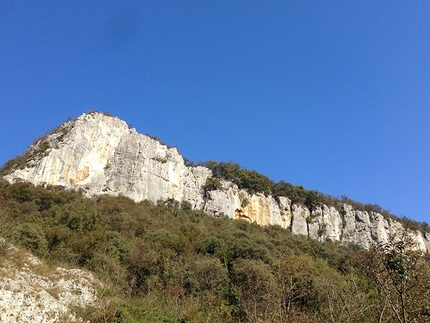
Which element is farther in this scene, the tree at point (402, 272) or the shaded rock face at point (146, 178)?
the shaded rock face at point (146, 178)

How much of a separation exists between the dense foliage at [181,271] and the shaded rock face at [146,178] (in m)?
9.66

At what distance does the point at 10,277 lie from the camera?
1184cm

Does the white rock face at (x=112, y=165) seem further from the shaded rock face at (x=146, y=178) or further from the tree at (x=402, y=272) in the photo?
the tree at (x=402, y=272)

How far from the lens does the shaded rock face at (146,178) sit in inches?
1786

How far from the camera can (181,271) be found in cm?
2273

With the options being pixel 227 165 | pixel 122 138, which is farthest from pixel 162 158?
pixel 227 165

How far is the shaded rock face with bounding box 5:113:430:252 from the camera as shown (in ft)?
149

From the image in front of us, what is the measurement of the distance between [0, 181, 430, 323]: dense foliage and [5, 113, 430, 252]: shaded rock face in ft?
31.7

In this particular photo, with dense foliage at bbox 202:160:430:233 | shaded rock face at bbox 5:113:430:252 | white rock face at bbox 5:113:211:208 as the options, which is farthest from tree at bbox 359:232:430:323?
dense foliage at bbox 202:160:430:233

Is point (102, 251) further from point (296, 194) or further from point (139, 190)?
point (296, 194)

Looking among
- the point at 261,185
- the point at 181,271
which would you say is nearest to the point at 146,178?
the point at 261,185

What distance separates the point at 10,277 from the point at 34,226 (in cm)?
1122

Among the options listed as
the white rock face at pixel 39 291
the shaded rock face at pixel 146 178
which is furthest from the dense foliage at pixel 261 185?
the white rock face at pixel 39 291

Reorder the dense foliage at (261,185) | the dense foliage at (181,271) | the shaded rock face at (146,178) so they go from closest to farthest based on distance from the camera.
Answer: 1. the dense foliage at (181,271)
2. the shaded rock face at (146,178)
3. the dense foliage at (261,185)
